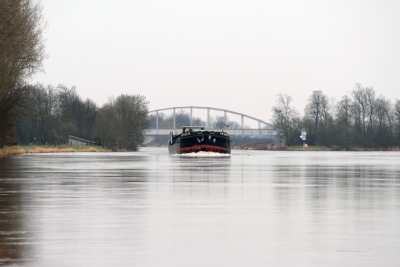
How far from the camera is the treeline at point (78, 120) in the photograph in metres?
119

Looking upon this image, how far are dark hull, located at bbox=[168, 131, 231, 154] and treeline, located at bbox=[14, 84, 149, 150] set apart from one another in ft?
82.5

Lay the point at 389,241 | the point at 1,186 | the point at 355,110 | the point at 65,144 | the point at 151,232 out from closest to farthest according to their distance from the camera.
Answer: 1. the point at 389,241
2. the point at 151,232
3. the point at 1,186
4. the point at 65,144
5. the point at 355,110

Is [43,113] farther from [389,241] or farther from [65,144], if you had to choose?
[389,241]

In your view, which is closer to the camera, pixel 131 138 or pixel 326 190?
pixel 326 190

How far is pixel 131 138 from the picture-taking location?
123062mm

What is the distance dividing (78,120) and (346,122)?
51.3 meters

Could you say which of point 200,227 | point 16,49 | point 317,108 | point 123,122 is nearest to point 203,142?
point 123,122

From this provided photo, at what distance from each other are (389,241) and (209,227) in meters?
2.93

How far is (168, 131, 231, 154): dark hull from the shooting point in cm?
8900

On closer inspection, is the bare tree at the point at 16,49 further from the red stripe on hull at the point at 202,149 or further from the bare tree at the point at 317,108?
the bare tree at the point at 317,108

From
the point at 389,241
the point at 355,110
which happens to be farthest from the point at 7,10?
the point at 355,110

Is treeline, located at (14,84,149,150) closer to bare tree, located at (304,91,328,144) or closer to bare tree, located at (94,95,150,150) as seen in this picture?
bare tree, located at (94,95,150,150)

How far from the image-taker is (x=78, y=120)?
14900cm

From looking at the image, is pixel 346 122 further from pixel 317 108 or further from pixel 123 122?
pixel 123 122
